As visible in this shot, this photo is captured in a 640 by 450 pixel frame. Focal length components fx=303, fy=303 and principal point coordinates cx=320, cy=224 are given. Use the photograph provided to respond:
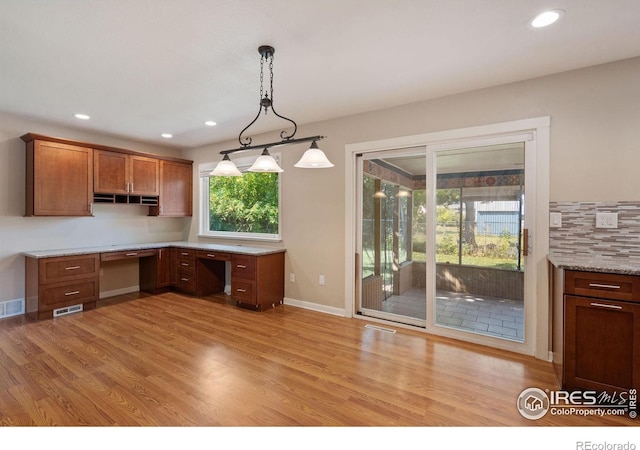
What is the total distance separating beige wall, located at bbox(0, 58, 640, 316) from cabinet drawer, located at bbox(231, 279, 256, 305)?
0.56m

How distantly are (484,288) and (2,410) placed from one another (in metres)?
3.99

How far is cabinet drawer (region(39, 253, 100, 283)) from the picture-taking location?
3643 mm

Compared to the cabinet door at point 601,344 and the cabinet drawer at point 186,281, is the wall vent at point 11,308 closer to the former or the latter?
the cabinet drawer at point 186,281

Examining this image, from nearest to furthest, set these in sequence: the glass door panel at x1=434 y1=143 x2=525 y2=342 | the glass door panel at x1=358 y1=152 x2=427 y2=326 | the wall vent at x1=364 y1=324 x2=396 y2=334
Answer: the glass door panel at x1=434 y1=143 x2=525 y2=342 → the wall vent at x1=364 y1=324 x2=396 y2=334 → the glass door panel at x1=358 y1=152 x2=427 y2=326

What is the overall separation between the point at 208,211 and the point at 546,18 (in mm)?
5100

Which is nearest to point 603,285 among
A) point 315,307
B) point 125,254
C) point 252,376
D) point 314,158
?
point 314,158

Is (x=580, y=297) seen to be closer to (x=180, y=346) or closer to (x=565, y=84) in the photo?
(x=565, y=84)

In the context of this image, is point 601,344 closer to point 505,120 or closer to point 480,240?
point 480,240

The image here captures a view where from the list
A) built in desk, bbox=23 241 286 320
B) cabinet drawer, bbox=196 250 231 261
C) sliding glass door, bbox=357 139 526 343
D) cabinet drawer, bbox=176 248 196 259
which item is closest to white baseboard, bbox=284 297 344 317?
built in desk, bbox=23 241 286 320

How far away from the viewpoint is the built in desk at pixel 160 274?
3691 millimetres

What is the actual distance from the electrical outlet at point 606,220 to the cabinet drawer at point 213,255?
4.01 metres

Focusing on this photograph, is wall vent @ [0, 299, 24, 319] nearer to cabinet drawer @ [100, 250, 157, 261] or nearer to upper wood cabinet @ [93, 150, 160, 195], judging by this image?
cabinet drawer @ [100, 250, 157, 261]

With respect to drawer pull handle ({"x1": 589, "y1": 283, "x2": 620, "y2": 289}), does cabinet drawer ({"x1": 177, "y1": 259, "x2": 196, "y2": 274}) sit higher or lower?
lower
